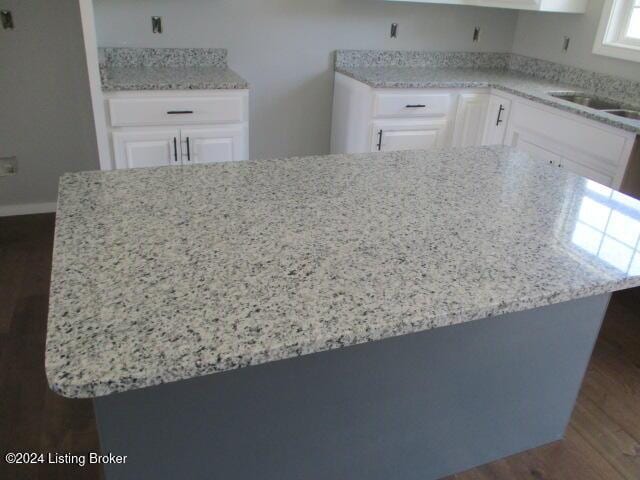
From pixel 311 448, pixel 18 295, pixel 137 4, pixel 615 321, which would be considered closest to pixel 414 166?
pixel 311 448

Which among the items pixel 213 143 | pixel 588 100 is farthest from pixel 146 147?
pixel 588 100

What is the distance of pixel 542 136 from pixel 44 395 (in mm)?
2831

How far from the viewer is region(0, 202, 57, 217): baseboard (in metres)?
3.29

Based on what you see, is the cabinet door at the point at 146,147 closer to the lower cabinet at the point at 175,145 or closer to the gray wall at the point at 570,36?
the lower cabinet at the point at 175,145

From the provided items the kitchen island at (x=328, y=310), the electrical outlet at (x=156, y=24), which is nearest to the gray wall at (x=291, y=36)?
the electrical outlet at (x=156, y=24)

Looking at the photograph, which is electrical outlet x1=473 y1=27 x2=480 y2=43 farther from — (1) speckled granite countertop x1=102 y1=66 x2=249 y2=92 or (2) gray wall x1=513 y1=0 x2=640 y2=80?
(1) speckled granite countertop x1=102 y1=66 x2=249 y2=92

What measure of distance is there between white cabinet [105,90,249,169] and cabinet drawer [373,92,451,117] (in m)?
0.84

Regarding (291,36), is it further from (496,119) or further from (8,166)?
(8,166)

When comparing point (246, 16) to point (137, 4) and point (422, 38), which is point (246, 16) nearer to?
point (137, 4)

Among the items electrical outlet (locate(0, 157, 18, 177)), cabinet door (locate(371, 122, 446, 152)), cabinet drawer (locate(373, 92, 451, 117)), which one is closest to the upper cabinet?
cabinet drawer (locate(373, 92, 451, 117))

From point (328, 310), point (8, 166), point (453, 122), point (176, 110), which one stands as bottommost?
point (8, 166)

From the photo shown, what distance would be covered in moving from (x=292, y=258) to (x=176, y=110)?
1.99m

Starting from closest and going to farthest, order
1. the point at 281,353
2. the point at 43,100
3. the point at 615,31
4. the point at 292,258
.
Result: the point at 281,353 → the point at 292,258 → the point at 43,100 → the point at 615,31

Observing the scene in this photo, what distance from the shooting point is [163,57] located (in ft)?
10.5
